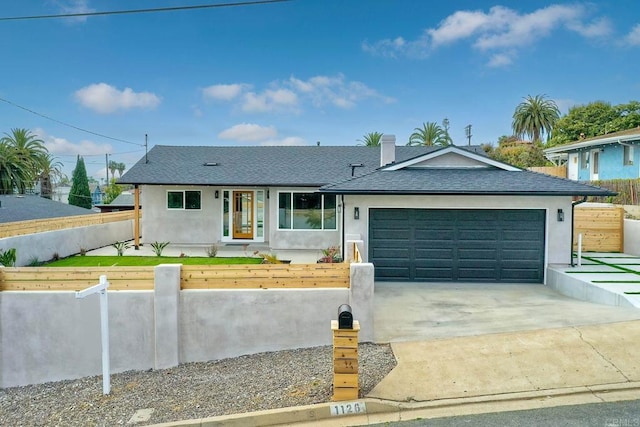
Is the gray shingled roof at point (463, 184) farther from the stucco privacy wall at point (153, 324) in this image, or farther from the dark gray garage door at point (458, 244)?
the stucco privacy wall at point (153, 324)

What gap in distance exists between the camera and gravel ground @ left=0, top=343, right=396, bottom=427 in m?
5.40

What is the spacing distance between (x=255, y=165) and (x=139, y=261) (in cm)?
670

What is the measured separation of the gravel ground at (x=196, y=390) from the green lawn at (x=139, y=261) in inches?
281

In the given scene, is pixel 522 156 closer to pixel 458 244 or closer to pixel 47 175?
pixel 458 244

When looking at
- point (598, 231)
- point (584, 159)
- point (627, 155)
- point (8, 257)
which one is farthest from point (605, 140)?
point (8, 257)

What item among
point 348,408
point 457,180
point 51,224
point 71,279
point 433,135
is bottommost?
point 348,408

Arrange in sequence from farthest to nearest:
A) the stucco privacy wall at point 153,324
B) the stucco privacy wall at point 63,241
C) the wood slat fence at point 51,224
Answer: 1. the wood slat fence at point 51,224
2. the stucco privacy wall at point 63,241
3. the stucco privacy wall at point 153,324

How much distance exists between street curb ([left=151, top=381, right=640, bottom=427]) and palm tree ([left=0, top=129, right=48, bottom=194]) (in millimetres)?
36752

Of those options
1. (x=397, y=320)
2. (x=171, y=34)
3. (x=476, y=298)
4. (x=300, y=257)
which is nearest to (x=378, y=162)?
(x=300, y=257)

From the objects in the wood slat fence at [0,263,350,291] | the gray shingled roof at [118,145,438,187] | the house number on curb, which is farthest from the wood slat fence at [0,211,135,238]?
the house number on curb

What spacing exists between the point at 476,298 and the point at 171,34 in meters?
21.8

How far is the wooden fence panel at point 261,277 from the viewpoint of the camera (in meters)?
7.25

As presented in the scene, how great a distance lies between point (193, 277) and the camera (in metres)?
7.25

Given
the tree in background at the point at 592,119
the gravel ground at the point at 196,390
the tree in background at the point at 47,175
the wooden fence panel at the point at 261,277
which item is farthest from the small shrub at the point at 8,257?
the tree in background at the point at 592,119
